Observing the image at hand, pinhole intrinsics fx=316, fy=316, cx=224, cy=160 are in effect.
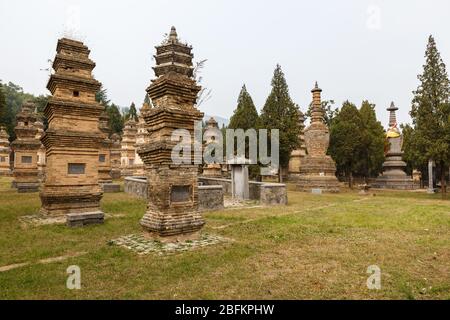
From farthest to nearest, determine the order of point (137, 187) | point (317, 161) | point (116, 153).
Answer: point (116, 153) → point (317, 161) → point (137, 187)

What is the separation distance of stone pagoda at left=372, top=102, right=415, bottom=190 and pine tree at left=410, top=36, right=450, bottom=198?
47.5 feet

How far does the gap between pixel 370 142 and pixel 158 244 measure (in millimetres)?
32315

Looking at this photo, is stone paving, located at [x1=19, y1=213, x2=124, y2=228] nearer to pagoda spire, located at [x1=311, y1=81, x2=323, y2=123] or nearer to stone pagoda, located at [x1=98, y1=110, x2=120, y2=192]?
stone pagoda, located at [x1=98, y1=110, x2=120, y2=192]

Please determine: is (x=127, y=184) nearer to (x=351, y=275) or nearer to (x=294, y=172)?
(x=351, y=275)

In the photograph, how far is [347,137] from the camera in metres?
33.9

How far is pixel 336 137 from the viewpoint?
114 ft

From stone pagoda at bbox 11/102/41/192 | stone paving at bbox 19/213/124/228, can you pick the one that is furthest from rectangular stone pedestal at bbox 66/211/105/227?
stone pagoda at bbox 11/102/41/192

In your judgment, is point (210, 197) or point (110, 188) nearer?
point (210, 197)

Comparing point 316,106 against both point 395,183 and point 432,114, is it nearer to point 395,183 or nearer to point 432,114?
point 432,114

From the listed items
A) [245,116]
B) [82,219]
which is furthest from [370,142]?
[82,219]

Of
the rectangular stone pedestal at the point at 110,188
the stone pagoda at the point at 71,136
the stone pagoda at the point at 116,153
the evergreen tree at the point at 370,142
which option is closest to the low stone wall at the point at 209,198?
the stone pagoda at the point at 71,136

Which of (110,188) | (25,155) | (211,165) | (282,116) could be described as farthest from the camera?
(282,116)

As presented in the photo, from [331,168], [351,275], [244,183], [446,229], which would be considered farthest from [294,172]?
[351,275]

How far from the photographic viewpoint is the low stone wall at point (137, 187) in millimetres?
20109
